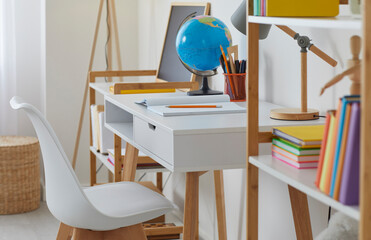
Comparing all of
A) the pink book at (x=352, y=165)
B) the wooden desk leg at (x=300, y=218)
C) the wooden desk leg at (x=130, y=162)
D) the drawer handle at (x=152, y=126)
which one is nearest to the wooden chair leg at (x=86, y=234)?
the drawer handle at (x=152, y=126)

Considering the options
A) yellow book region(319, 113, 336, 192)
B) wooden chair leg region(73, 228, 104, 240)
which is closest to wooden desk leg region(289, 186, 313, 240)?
wooden chair leg region(73, 228, 104, 240)

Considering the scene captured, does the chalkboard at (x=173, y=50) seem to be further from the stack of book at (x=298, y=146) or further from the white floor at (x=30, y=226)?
the stack of book at (x=298, y=146)

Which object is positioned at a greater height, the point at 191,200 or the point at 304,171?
the point at 304,171

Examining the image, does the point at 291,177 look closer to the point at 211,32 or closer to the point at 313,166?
the point at 313,166

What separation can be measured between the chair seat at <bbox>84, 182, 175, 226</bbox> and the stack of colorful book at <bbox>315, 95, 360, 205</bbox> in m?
0.89

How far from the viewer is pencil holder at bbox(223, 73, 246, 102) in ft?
7.27

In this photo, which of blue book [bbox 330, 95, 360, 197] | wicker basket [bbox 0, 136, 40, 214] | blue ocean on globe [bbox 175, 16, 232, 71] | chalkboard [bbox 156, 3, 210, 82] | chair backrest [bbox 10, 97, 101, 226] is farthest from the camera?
wicker basket [bbox 0, 136, 40, 214]

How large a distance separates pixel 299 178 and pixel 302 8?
1.27 ft

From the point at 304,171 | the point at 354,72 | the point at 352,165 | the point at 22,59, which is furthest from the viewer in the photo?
the point at 22,59

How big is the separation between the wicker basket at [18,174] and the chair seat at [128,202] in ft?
4.70

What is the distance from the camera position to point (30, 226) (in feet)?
10.9

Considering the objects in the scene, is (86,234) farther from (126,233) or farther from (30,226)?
(30,226)

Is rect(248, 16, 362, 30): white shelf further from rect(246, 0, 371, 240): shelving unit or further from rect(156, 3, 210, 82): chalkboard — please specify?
rect(156, 3, 210, 82): chalkboard

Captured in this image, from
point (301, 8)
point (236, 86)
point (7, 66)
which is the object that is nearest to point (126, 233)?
point (236, 86)
